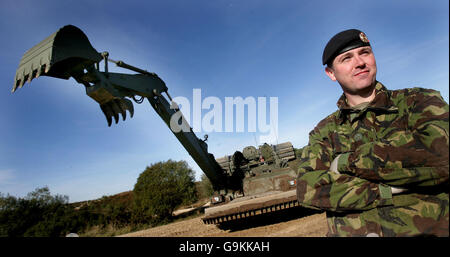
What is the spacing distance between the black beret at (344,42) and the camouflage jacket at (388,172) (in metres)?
0.30

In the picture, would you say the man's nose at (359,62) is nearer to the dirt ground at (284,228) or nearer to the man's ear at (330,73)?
the man's ear at (330,73)

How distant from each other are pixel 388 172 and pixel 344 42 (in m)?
0.85

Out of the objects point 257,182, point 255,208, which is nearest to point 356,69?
point 255,208

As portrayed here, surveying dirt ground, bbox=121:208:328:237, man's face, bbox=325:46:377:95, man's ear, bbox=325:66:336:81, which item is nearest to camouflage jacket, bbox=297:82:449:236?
man's face, bbox=325:46:377:95

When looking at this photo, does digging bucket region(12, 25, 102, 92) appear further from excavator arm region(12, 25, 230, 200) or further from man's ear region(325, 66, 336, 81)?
man's ear region(325, 66, 336, 81)

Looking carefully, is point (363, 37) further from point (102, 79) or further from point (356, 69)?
point (102, 79)

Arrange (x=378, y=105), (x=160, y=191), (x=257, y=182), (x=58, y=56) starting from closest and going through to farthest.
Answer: (x=378, y=105), (x=58, y=56), (x=257, y=182), (x=160, y=191)

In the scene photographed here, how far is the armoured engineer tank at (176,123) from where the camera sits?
135 inches

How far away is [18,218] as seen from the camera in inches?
551

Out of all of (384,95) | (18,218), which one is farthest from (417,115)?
(18,218)

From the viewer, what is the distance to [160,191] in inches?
639

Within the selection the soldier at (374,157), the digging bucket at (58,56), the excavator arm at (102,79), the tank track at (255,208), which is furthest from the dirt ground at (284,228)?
the digging bucket at (58,56)

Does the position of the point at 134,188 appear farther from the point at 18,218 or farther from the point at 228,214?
the point at 228,214
